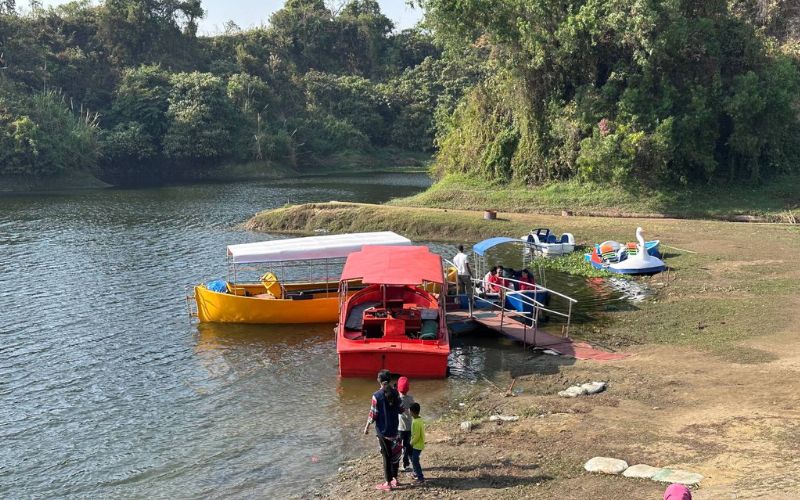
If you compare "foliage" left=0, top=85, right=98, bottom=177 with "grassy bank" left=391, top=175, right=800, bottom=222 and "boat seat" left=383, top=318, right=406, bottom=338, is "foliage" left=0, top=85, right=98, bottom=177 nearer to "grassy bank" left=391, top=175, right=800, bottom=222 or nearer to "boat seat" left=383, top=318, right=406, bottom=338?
"grassy bank" left=391, top=175, right=800, bottom=222

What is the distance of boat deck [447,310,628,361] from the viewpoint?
20219 millimetres

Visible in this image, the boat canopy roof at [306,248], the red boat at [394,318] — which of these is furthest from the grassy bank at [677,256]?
the boat canopy roof at [306,248]

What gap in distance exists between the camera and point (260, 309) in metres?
25.5

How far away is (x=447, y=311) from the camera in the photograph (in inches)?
977

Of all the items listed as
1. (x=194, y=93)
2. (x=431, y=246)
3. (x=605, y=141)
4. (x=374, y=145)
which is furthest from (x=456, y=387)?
(x=374, y=145)

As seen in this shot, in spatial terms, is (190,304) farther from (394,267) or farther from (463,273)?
(463,273)

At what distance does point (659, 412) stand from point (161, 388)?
1301cm

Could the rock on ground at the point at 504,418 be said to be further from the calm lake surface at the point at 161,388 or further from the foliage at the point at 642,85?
the foliage at the point at 642,85

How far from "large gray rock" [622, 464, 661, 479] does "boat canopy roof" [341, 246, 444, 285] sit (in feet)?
30.4

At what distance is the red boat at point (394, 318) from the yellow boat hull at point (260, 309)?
2.51 m

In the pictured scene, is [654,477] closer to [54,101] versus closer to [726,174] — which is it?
[726,174]

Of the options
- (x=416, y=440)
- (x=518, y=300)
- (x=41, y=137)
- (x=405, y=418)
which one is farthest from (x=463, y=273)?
(x=41, y=137)

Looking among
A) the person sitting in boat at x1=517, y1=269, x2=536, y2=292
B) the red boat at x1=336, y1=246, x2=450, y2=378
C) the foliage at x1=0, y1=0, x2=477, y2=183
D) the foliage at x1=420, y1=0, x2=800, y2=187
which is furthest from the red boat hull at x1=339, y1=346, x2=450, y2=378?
the foliage at x1=0, y1=0, x2=477, y2=183

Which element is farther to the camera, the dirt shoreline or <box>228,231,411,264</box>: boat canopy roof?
<box>228,231,411,264</box>: boat canopy roof
